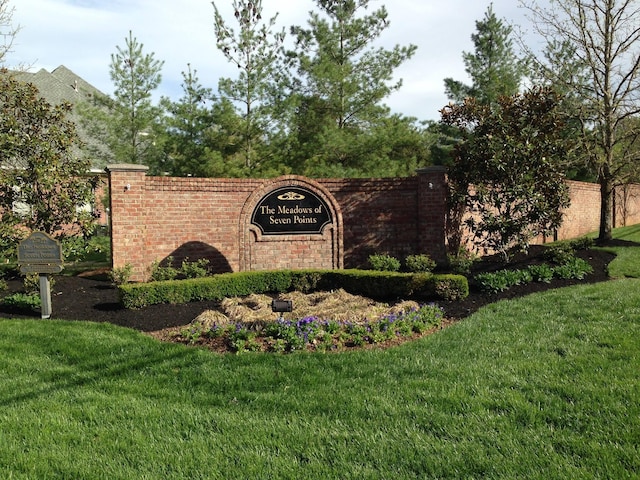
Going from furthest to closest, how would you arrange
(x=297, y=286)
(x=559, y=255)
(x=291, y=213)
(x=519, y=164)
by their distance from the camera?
(x=291, y=213), (x=519, y=164), (x=559, y=255), (x=297, y=286)

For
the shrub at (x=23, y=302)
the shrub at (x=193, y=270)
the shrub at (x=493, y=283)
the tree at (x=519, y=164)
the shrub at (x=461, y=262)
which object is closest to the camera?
the shrub at (x=23, y=302)

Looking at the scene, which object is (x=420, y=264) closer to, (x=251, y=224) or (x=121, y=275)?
(x=251, y=224)

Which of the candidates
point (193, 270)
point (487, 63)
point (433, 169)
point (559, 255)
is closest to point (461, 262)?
point (559, 255)

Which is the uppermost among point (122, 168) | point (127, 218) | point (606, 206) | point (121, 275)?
point (122, 168)

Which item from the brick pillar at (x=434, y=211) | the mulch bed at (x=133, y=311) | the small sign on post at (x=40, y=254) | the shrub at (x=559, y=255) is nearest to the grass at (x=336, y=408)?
the mulch bed at (x=133, y=311)

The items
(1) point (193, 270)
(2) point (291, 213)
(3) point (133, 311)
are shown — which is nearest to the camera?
(3) point (133, 311)

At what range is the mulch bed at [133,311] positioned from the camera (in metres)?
7.49

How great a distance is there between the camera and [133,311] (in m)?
8.00

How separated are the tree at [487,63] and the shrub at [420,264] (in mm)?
14922

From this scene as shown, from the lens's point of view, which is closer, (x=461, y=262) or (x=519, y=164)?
(x=461, y=262)

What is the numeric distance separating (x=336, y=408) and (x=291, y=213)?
7368 millimetres

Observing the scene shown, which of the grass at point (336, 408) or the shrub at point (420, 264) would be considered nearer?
the grass at point (336, 408)

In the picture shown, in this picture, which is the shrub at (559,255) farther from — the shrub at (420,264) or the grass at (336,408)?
the grass at (336,408)

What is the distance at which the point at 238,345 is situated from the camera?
5.77 m
